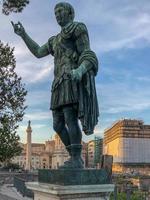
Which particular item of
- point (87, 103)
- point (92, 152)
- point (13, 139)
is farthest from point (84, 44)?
point (92, 152)

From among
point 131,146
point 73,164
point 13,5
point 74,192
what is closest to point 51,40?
point 73,164

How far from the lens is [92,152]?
169250mm

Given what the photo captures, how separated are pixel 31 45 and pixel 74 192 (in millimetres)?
2156

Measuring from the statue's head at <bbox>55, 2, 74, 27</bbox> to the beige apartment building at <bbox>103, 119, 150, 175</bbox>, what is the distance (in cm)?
12883

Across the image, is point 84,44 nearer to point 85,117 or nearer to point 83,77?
point 83,77

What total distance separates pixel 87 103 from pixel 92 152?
164 m

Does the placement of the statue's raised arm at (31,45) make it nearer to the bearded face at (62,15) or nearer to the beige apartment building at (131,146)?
Result: the bearded face at (62,15)

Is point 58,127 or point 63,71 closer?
point 63,71

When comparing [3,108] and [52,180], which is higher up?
[3,108]

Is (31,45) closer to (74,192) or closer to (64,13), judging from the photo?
(64,13)

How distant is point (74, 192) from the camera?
5348 mm

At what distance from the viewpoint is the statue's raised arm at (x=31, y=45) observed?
645 centimetres

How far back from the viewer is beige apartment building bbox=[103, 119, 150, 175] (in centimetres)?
13812

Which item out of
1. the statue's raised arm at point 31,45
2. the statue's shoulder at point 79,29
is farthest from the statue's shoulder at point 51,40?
the statue's shoulder at point 79,29
